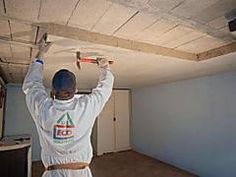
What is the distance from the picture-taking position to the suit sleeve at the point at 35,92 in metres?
1.25

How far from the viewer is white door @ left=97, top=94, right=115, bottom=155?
607 cm

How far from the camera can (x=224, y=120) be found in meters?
3.64

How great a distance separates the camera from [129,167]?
481 cm

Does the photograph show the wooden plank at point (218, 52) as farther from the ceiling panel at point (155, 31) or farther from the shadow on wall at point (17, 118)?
the shadow on wall at point (17, 118)

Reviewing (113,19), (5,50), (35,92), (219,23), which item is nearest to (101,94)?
(35,92)

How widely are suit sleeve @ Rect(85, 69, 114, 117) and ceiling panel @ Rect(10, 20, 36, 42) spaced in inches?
27.7

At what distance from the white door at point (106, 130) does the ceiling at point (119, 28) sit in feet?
13.3

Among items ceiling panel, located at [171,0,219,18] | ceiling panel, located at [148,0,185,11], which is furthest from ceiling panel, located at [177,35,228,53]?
ceiling panel, located at [148,0,185,11]

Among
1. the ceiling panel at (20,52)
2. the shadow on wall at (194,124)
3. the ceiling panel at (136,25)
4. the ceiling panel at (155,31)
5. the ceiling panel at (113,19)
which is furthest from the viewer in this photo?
the shadow on wall at (194,124)

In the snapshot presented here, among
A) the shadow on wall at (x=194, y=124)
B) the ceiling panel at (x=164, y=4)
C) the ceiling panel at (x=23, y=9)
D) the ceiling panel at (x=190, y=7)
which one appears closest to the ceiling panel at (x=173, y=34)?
the ceiling panel at (x=190, y=7)

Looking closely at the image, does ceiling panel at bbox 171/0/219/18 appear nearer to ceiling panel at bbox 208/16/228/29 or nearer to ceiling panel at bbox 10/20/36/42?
ceiling panel at bbox 208/16/228/29

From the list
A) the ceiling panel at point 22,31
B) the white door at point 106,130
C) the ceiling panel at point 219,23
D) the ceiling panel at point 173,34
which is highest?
the ceiling panel at point 219,23

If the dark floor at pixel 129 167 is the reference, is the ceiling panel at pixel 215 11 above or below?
above

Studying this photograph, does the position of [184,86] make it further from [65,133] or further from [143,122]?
[65,133]
